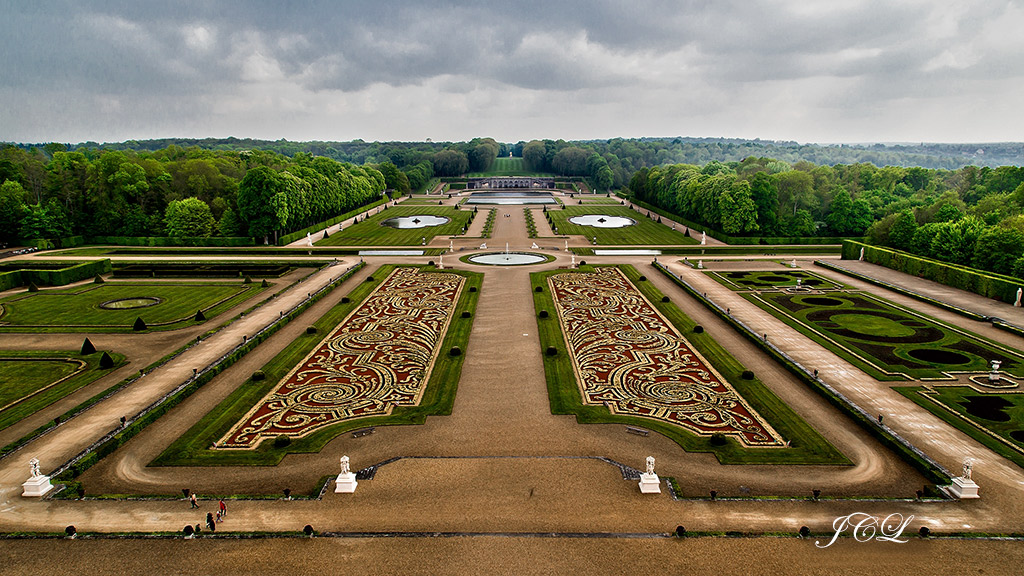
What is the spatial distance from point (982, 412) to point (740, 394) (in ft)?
33.5

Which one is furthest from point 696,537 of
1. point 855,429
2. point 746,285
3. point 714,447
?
point 746,285

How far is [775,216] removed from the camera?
80.1 meters

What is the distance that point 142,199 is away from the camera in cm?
8119

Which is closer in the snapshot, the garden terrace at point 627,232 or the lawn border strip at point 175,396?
the lawn border strip at point 175,396

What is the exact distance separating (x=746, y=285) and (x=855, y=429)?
28511 mm

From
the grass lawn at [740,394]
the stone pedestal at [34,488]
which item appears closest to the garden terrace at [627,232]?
the grass lawn at [740,394]

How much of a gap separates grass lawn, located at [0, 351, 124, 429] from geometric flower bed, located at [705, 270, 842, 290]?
47.2 metres

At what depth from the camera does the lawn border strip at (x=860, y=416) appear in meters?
21.2

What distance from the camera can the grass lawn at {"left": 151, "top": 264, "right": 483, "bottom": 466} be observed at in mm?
22812

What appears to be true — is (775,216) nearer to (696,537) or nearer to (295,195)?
(295,195)

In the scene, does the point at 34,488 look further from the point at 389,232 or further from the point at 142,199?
the point at 142,199

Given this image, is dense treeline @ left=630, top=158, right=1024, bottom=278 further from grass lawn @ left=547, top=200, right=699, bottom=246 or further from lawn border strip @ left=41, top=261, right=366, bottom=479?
lawn border strip @ left=41, top=261, right=366, bottom=479

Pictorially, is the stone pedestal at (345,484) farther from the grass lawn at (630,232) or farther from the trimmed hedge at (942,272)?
the grass lawn at (630,232)

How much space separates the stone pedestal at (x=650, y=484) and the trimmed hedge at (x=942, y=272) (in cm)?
4082
